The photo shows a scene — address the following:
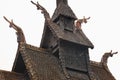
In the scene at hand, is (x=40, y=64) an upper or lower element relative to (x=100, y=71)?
upper

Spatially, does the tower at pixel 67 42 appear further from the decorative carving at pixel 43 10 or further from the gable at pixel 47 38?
the decorative carving at pixel 43 10

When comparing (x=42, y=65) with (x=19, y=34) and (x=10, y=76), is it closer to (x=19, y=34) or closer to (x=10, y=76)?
(x=10, y=76)

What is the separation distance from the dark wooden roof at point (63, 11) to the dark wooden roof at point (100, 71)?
402cm

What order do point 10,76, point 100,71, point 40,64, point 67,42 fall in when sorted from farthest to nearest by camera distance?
point 100,71 < point 67,42 < point 40,64 < point 10,76

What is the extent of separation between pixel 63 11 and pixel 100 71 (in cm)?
527

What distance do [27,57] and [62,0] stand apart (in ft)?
22.4

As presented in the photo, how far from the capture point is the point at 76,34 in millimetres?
32375

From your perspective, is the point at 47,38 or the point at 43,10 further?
the point at 47,38

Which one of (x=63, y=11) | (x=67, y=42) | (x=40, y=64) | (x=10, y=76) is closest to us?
(x=10, y=76)

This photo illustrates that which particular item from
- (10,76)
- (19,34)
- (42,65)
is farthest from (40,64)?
(19,34)

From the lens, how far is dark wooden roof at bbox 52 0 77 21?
32.2 metres

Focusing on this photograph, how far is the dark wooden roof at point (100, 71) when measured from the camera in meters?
31.8

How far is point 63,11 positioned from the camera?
3225cm

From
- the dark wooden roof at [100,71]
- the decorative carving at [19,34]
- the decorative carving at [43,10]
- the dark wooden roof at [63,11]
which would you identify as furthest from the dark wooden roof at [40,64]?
the dark wooden roof at [100,71]
